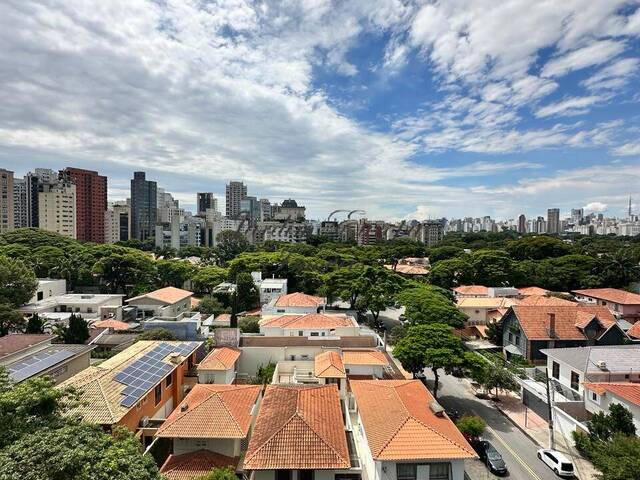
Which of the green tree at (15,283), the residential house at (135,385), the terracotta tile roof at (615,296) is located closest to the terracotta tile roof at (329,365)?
the residential house at (135,385)

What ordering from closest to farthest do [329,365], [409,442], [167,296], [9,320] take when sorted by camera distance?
[409,442] → [329,365] → [9,320] → [167,296]

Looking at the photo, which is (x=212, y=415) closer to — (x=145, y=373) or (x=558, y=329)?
(x=145, y=373)

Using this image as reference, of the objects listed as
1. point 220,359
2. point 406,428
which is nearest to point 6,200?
point 220,359

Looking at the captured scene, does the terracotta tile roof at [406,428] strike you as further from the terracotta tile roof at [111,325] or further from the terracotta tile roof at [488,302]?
the terracotta tile roof at [488,302]

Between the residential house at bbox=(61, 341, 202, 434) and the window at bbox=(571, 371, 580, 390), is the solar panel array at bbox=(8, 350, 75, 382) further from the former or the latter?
the window at bbox=(571, 371, 580, 390)

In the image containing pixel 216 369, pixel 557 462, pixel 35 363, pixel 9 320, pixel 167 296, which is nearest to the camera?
pixel 557 462

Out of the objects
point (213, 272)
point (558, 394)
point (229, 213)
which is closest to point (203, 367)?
point (558, 394)

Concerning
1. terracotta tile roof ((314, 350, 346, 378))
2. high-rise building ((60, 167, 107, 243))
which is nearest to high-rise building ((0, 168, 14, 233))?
high-rise building ((60, 167, 107, 243))
